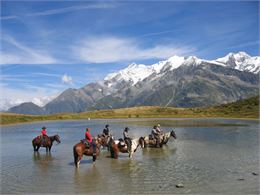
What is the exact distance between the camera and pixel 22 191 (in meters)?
19.8

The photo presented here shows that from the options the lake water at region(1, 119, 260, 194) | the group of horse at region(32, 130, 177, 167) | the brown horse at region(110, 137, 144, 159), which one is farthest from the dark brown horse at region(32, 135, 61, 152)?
the brown horse at region(110, 137, 144, 159)

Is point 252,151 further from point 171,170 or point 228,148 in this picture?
point 171,170

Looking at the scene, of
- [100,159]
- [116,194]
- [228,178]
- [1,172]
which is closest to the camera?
[116,194]

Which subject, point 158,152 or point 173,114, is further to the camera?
point 173,114

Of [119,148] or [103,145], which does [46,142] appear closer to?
[103,145]

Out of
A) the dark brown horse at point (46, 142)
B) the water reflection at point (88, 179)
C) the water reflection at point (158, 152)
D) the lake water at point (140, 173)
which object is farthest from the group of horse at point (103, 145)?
the water reflection at point (88, 179)

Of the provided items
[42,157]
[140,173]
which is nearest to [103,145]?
[42,157]

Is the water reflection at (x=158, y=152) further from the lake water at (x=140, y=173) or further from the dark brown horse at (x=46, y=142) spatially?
the dark brown horse at (x=46, y=142)

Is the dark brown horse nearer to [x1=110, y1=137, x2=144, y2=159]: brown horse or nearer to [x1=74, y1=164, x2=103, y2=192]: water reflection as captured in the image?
[x1=110, y1=137, x2=144, y2=159]: brown horse

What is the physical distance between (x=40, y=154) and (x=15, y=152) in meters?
3.79

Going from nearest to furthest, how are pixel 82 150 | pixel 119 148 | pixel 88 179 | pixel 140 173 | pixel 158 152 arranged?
pixel 88 179 → pixel 140 173 → pixel 82 150 → pixel 119 148 → pixel 158 152

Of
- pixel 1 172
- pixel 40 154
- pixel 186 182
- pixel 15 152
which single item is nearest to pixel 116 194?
pixel 186 182

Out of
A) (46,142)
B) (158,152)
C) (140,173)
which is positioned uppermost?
(46,142)

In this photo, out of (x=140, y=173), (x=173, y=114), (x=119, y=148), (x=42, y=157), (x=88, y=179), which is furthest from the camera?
(x=173, y=114)
